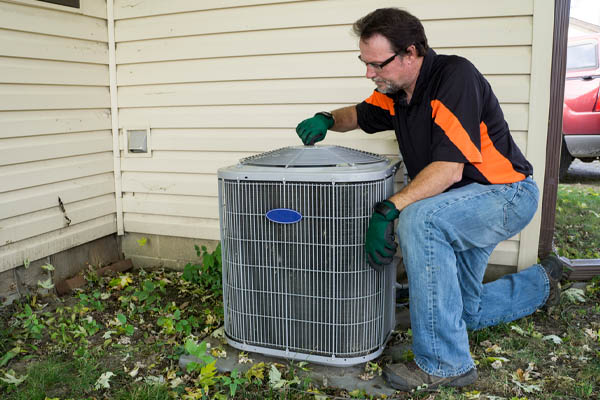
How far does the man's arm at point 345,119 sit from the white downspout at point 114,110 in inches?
72.1

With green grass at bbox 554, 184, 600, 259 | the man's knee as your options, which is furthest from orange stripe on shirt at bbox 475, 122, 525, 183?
green grass at bbox 554, 184, 600, 259

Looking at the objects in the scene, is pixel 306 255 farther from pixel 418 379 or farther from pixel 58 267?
pixel 58 267

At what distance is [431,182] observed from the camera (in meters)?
2.23

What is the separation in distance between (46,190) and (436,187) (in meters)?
2.54

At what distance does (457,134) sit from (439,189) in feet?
0.81

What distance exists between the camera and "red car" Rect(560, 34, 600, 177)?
3.96 m

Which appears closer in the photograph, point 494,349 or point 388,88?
point 388,88

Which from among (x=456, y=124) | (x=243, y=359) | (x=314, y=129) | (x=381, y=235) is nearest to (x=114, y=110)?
(x=314, y=129)

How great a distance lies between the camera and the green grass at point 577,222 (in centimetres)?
361

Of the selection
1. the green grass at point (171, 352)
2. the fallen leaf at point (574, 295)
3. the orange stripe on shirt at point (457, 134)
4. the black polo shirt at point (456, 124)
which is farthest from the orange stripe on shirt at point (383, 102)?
the fallen leaf at point (574, 295)

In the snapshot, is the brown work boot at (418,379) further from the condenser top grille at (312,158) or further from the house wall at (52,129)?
the house wall at (52,129)

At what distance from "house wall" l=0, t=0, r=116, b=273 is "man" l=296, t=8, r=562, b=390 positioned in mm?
2101

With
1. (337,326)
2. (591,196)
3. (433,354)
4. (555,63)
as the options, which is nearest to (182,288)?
(337,326)

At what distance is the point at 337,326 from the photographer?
7.77 feet
